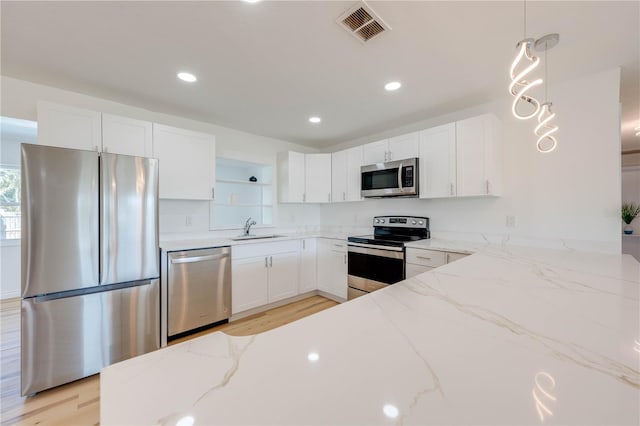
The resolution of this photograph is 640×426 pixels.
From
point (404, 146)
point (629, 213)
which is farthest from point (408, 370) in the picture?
point (629, 213)

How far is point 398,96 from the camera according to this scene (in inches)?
99.7

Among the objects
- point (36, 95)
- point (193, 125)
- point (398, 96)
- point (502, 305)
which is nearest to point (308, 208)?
point (193, 125)

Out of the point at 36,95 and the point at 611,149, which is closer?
the point at 611,149

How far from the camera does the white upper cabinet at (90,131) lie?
2.15m

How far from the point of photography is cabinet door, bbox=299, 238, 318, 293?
141 inches

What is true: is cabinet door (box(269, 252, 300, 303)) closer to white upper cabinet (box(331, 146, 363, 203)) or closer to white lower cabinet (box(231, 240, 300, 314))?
white lower cabinet (box(231, 240, 300, 314))

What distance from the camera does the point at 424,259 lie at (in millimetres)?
2529

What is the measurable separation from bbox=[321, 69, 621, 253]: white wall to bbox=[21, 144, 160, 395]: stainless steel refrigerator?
3199mm

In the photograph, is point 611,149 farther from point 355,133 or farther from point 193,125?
point 193,125

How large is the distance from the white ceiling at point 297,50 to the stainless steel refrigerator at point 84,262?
753 mm

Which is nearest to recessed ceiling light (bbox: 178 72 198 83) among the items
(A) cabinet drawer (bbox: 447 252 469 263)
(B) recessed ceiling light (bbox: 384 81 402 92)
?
(B) recessed ceiling light (bbox: 384 81 402 92)

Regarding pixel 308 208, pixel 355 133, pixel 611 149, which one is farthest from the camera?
pixel 308 208

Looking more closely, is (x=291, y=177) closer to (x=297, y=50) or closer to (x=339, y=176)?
(x=339, y=176)

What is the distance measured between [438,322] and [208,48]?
213cm
